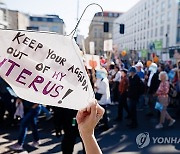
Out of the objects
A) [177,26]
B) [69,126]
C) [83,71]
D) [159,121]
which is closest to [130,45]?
[159,121]

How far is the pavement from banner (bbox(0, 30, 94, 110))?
3.04 meters

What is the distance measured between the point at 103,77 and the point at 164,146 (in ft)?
5.39

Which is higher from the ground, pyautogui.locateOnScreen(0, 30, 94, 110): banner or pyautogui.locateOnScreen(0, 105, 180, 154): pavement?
pyautogui.locateOnScreen(0, 30, 94, 110): banner

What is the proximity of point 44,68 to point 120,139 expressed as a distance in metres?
3.84

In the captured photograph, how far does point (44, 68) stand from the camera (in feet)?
4.33

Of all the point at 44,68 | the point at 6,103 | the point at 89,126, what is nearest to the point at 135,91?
the point at 6,103

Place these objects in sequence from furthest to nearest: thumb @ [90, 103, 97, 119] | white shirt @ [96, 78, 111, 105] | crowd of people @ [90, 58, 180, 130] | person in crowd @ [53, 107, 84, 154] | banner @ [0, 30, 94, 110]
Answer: crowd of people @ [90, 58, 180, 130] < white shirt @ [96, 78, 111, 105] < person in crowd @ [53, 107, 84, 154] < banner @ [0, 30, 94, 110] < thumb @ [90, 103, 97, 119]

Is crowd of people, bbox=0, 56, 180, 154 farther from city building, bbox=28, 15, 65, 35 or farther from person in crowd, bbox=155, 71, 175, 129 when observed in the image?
city building, bbox=28, 15, 65, 35

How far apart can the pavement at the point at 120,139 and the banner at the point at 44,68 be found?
3.04 meters

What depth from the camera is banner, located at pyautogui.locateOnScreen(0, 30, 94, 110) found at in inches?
50.1

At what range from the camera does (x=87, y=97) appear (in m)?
1.39
